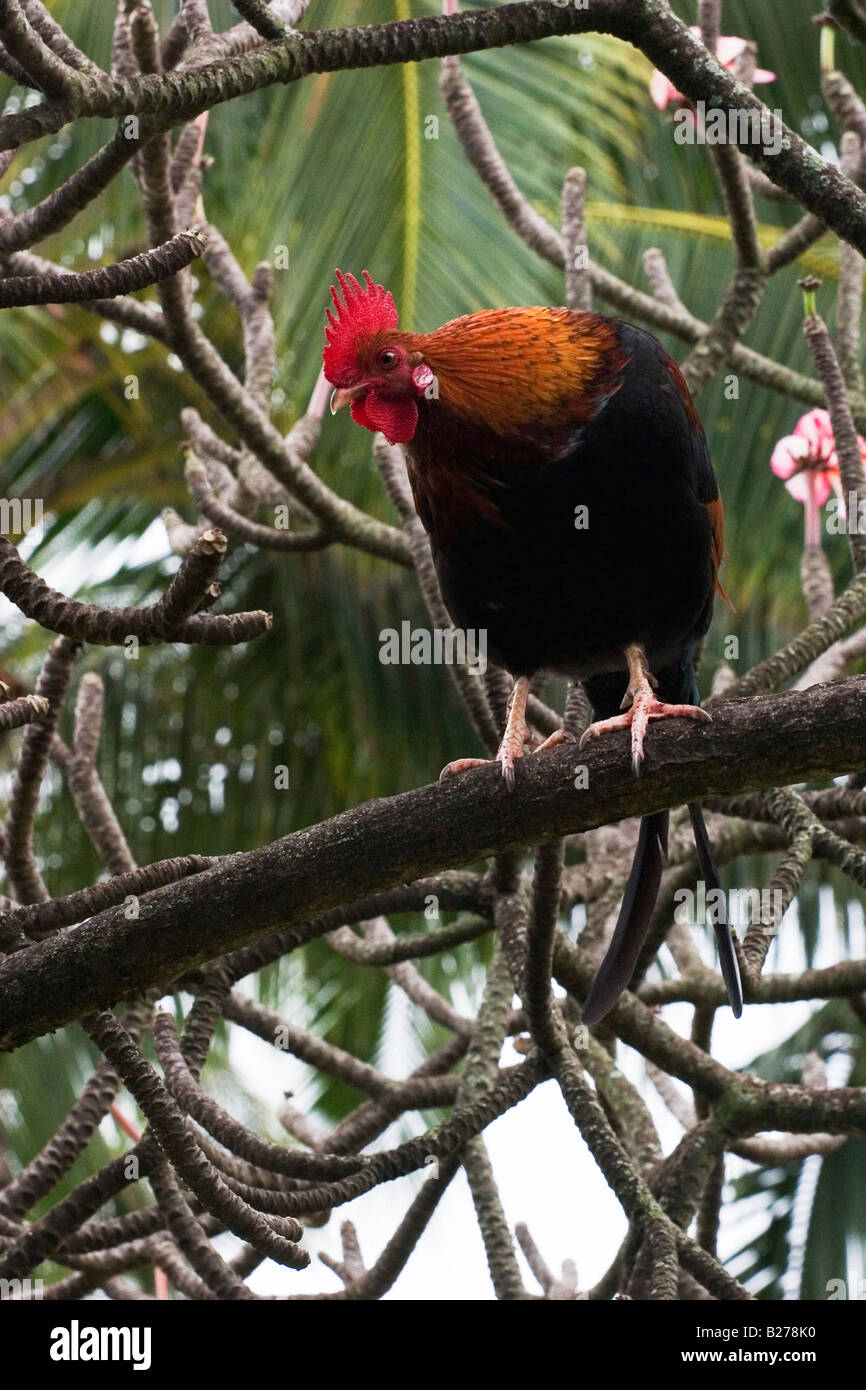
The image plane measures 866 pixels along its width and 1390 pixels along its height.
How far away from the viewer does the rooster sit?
3.31 metres

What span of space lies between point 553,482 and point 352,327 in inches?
23.5

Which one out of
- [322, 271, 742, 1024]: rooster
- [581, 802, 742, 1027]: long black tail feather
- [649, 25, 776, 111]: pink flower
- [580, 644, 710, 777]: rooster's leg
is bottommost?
[581, 802, 742, 1027]: long black tail feather

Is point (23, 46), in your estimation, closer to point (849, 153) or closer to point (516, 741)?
point (516, 741)

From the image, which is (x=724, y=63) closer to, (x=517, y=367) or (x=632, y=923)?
(x=517, y=367)

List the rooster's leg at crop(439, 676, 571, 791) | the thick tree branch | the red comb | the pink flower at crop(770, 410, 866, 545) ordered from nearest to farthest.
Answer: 1. the thick tree branch
2. the rooster's leg at crop(439, 676, 571, 791)
3. the red comb
4. the pink flower at crop(770, 410, 866, 545)

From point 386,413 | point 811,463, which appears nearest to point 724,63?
point 811,463

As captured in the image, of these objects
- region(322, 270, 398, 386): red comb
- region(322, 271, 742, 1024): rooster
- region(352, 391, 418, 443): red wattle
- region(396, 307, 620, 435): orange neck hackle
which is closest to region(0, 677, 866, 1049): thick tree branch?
region(322, 271, 742, 1024): rooster

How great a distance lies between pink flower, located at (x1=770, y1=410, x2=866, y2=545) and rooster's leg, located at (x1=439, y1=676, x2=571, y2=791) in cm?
123

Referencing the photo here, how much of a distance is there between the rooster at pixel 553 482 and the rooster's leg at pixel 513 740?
1 cm

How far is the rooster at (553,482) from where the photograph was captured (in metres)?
3.31

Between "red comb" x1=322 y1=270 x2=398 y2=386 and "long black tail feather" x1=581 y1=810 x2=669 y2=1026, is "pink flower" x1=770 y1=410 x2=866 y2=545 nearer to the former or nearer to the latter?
"long black tail feather" x1=581 y1=810 x2=669 y2=1026

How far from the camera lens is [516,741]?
313cm

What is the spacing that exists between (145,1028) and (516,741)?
1037 millimetres
